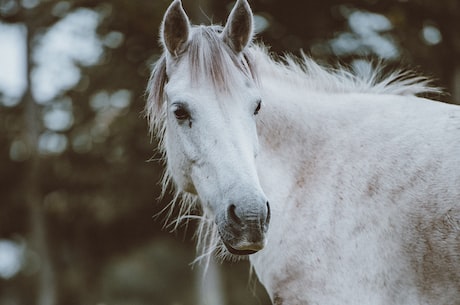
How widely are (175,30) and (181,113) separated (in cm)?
68

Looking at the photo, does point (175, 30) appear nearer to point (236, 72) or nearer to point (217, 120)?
point (236, 72)

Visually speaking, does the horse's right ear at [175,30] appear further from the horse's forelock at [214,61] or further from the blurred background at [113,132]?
the blurred background at [113,132]

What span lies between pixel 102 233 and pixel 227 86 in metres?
19.0

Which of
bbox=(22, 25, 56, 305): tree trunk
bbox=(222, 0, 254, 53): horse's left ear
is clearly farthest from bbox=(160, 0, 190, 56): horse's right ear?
bbox=(22, 25, 56, 305): tree trunk

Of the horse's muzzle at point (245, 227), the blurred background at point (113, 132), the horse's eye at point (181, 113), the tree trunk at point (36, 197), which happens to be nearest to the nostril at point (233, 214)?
the horse's muzzle at point (245, 227)

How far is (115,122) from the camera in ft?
51.4

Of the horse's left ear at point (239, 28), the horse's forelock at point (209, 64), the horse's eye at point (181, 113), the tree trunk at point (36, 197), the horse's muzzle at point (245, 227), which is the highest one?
the horse's left ear at point (239, 28)

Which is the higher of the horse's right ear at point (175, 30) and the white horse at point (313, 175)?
the horse's right ear at point (175, 30)

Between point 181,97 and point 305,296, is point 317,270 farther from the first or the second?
point 181,97

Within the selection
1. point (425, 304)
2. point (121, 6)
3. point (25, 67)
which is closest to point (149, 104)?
point (425, 304)

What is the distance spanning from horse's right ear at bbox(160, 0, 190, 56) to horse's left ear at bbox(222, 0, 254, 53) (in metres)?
0.30

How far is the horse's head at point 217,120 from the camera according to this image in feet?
12.7

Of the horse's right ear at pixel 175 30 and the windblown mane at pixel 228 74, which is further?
the horse's right ear at pixel 175 30

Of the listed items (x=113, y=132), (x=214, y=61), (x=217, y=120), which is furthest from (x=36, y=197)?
(x=217, y=120)
